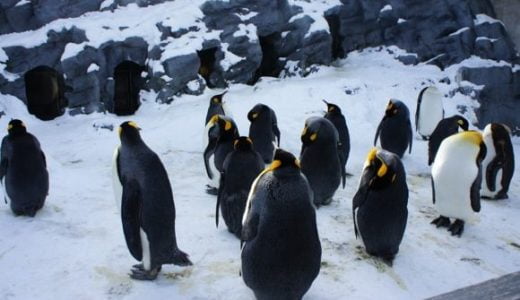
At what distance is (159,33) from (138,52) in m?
0.60

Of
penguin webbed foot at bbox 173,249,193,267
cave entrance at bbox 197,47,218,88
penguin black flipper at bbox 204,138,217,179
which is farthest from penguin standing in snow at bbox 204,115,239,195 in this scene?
cave entrance at bbox 197,47,218,88

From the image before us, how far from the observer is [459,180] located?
4.16 m

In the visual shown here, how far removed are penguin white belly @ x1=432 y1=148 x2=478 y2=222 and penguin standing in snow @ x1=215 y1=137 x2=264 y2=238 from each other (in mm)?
1684

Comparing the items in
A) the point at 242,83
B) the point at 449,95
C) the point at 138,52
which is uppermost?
the point at 138,52

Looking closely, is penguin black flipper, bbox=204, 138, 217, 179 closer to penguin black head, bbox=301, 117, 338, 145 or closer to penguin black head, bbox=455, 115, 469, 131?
penguin black head, bbox=301, 117, 338, 145

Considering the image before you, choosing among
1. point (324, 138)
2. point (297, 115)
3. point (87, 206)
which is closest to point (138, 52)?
point (297, 115)

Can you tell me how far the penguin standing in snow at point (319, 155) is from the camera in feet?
14.4

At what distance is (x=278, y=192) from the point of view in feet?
8.38

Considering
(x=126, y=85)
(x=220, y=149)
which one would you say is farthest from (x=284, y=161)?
(x=126, y=85)

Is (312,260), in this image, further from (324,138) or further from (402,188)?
(324,138)

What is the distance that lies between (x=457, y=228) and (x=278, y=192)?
2.37 m

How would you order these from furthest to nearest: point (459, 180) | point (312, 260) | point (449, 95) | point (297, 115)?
point (449, 95) → point (297, 115) → point (459, 180) → point (312, 260)

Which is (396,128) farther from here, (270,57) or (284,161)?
(270,57)

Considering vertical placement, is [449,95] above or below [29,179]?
below
